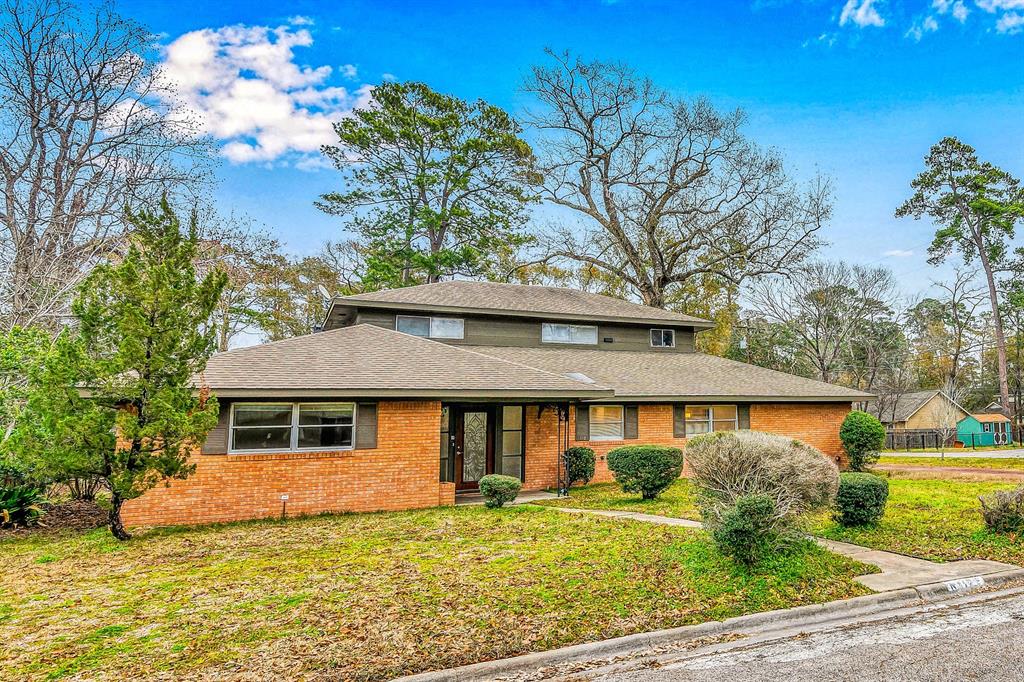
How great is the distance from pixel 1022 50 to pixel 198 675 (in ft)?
76.4

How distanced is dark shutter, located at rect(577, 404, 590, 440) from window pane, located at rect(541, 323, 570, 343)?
4.35 m

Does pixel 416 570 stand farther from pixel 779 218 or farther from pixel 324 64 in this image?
pixel 779 218

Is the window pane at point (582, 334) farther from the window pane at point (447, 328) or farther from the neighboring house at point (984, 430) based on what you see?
the neighboring house at point (984, 430)

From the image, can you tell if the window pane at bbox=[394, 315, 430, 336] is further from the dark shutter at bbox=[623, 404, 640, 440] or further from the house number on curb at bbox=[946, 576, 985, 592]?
the house number on curb at bbox=[946, 576, 985, 592]

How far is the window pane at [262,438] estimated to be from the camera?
989cm

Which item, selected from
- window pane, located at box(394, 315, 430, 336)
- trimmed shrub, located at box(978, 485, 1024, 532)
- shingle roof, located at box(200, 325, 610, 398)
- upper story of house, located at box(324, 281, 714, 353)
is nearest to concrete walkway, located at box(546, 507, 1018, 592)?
trimmed shrub, located at box(978, 485, 1024, 532)

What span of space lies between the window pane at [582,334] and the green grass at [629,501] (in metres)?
6.33

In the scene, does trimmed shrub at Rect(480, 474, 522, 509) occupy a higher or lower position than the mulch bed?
higher

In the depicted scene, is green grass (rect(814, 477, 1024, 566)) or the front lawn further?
green grass (rect(814, 477, 1024, 566))

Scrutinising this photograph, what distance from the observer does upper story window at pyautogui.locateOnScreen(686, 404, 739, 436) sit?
52.9ft

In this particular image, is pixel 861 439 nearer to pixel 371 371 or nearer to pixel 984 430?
pixel 371 371

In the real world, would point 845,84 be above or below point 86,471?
above

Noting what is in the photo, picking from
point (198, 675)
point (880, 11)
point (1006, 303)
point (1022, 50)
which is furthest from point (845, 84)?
point (1006, 303)

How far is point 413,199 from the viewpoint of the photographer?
96.7 ft
